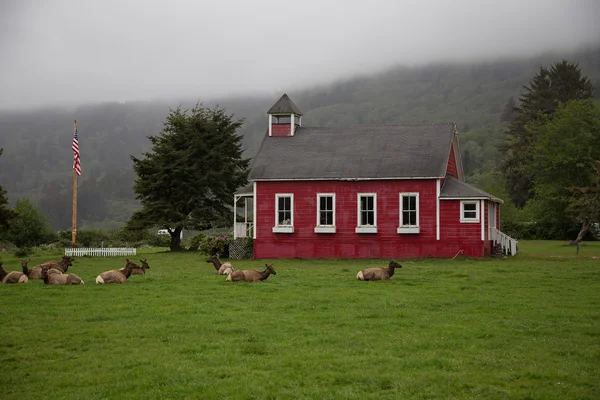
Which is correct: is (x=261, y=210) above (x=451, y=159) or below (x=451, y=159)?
below

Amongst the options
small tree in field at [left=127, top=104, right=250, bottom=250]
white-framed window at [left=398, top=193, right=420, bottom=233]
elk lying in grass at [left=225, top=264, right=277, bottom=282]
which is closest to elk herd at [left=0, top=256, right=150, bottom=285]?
elk lying in grass at [left=225, top=264, right=277, bottom=282]

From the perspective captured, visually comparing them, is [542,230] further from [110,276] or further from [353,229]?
[110,276]

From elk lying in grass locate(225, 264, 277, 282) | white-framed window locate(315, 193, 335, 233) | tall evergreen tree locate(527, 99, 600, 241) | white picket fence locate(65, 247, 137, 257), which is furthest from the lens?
tall evergreen tree locate(527, 99, 600, 241)

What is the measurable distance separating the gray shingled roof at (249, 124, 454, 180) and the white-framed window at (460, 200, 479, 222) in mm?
1866

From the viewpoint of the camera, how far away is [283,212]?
39.7 metres

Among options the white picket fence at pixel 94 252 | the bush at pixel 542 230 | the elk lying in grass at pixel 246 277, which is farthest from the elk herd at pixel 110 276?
the bush at pixel 542 230

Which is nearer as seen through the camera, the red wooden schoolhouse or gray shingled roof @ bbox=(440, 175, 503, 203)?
gray shingled roof @ bbox=(440, 175, 503, 203)

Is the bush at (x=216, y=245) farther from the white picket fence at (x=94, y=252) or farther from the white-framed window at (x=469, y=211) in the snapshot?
the white-framed window at (x=469, y=211)

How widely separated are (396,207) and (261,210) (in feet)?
23.6

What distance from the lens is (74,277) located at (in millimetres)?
22031

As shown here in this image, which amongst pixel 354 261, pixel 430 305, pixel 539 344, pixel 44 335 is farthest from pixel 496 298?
pixel 354 261

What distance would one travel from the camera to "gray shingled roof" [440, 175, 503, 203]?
3681 cm

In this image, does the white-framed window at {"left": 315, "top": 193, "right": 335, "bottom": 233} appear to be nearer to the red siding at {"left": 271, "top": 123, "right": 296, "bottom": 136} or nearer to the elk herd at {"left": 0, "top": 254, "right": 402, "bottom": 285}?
the red siding at {"left": 271, "top": 123, "right": 296, "bottom": 136}

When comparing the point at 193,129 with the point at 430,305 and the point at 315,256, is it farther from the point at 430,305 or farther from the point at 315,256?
the point at 430,305
